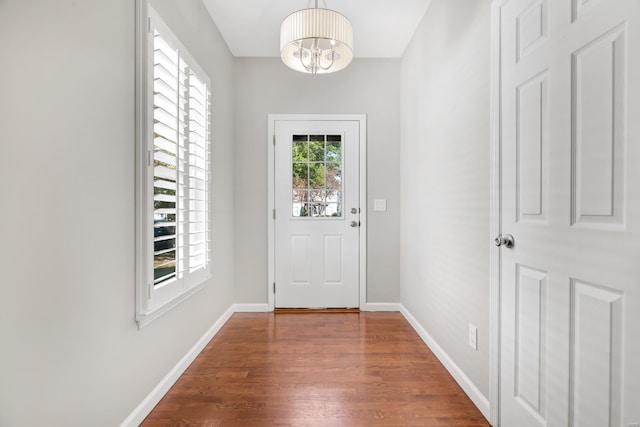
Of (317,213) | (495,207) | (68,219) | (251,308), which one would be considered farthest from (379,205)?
(68,219)

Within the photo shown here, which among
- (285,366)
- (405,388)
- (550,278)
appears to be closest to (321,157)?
(285,366)

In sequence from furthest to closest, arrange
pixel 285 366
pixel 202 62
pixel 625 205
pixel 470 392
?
1. pixel 202 62
2. pixel 285 366
3. pixel 470 392
4. pixel 625 205

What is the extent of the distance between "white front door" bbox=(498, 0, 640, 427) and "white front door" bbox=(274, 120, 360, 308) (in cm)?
Answer: 205

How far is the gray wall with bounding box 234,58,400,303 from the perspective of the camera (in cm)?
358

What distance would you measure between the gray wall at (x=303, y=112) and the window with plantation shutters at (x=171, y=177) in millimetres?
935

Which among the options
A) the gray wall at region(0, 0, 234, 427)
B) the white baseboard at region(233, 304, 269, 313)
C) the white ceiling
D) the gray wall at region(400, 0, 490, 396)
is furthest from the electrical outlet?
the white ceiling

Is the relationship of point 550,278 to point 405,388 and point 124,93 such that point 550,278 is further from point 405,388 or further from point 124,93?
point 124,93

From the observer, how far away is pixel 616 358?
102 cm

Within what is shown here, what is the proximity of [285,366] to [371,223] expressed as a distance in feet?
5.78

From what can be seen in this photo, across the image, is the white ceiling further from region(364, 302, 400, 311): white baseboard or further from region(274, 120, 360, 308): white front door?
region(364, 302, 400, 311): white baseboard

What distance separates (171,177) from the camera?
6.57 feet

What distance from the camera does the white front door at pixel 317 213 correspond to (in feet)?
11.8

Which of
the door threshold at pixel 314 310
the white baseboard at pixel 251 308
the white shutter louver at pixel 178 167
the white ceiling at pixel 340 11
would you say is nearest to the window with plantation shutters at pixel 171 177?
the white shutter louver at pixel 178 167

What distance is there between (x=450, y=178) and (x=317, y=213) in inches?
64.1
